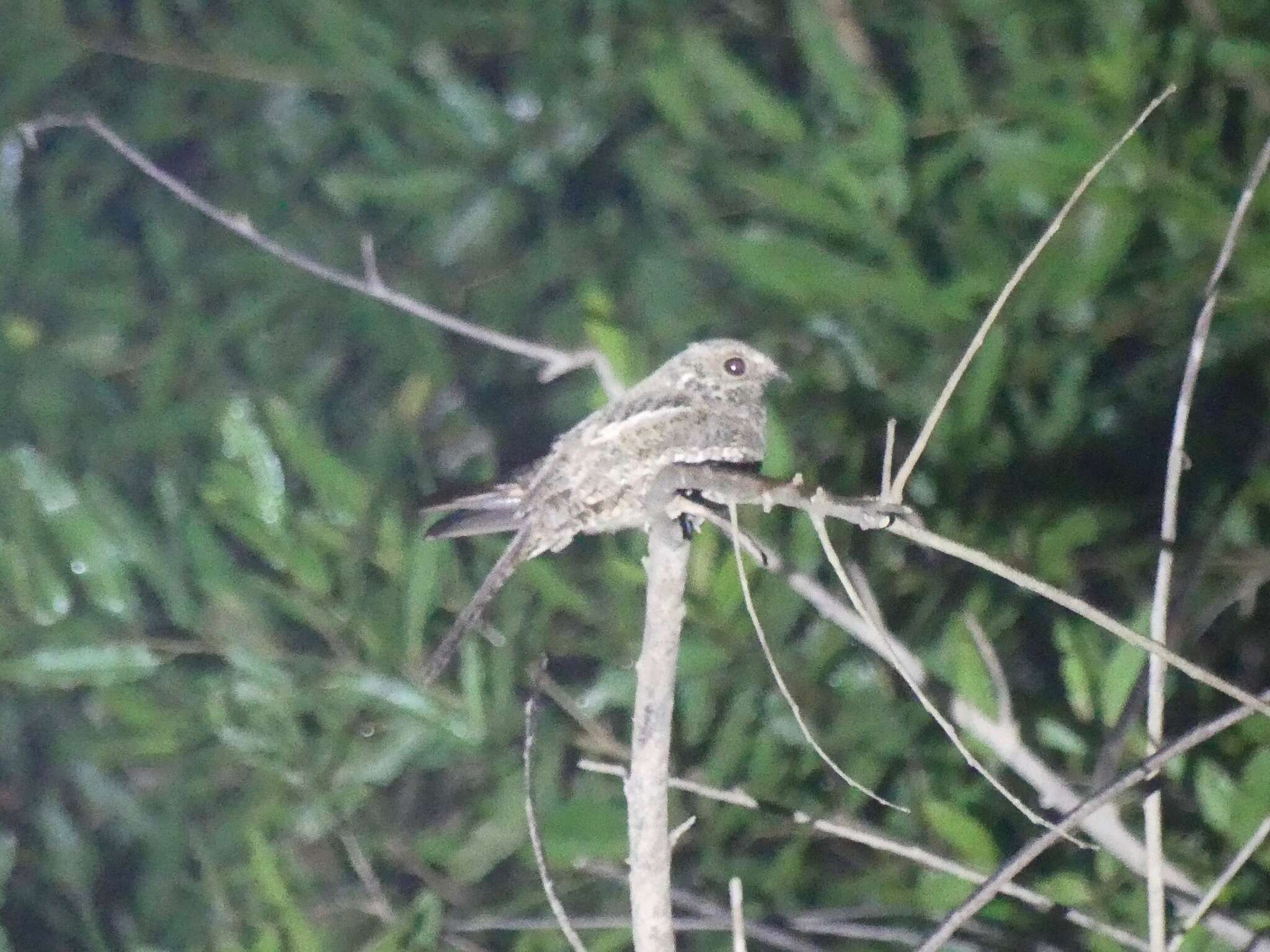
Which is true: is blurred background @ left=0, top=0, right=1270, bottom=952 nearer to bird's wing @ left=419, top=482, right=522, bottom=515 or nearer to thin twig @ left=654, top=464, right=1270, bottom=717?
bird's wing @ left=419, top=482, right=522, bottom=515

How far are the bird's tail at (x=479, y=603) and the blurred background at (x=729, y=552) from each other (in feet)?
1.29

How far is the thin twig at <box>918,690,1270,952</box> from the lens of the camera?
1192mm

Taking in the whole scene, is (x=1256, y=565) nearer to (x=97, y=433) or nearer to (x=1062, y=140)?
(x=1062, y=140)

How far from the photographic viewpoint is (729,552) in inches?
85.5

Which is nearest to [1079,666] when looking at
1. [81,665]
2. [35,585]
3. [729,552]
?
[729,552]

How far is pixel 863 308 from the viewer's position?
2393 millimetres

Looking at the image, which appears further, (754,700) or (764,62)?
(764,62)

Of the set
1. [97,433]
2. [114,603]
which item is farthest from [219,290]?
[114,603]

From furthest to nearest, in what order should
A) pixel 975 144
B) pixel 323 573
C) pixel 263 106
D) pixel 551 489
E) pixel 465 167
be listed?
pixel 263 106, pixel 465 167, pixel 975 144, pixel 323 573, pixel 551 489

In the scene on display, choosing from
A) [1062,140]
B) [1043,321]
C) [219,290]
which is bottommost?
[1043,321]

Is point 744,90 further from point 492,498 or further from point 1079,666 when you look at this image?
point 1079,666

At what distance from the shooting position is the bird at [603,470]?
1818 mm

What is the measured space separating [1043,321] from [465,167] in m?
1.28

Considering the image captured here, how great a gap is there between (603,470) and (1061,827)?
796 mm
